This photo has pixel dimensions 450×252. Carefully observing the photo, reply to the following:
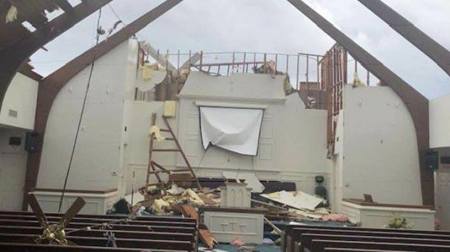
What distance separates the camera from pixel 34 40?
8.37 m

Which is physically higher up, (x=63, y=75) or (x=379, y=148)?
(x=63, y=75)

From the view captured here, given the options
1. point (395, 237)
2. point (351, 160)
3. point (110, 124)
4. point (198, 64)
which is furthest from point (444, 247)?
point (198, 64)

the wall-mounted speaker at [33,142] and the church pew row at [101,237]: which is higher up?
the wall-mounted speaker at [33,142]

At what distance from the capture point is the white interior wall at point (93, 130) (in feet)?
35.3

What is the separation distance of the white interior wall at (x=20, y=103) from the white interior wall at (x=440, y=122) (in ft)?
28.8

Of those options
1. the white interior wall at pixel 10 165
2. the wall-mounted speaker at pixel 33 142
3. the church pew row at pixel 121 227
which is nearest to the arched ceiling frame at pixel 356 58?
the wall-mounted speaker at pixel 33 142

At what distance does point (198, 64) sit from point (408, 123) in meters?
5.99

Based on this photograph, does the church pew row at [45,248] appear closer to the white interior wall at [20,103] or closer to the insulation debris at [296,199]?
the white interior wall at [20,103]

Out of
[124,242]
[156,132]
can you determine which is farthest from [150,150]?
[124,242]

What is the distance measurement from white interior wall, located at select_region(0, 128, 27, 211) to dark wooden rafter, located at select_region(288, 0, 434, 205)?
775 cm

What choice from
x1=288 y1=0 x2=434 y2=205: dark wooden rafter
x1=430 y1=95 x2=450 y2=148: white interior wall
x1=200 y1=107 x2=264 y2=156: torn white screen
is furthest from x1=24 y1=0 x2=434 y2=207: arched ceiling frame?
x1=200 y1=107 x2=264 y2=156: torn white screen

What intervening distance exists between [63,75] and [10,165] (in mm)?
2454

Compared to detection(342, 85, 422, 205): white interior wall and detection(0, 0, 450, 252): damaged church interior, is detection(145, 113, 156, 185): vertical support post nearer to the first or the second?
detection(0, 0, 450, 252): damaged church interior

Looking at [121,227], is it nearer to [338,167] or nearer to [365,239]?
[365,239]
